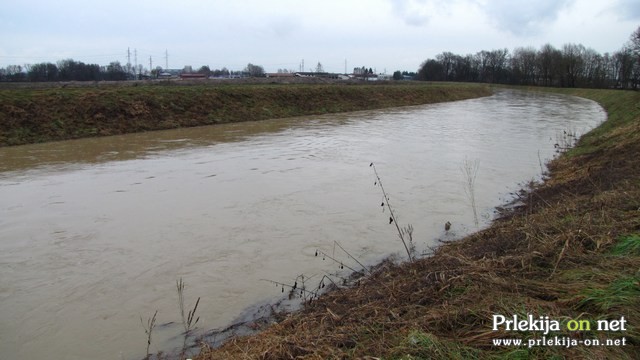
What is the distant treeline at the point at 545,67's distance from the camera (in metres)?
76.0

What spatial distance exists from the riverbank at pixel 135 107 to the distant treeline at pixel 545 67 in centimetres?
4723

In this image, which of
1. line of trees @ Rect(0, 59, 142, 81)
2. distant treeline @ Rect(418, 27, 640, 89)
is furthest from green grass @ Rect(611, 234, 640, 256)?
line of trees @ Rect(0, 59, 142, 81)

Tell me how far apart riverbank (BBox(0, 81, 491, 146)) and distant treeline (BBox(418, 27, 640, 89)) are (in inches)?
1859

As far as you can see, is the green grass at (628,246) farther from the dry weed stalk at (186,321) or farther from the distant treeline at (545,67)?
the distant treeline at (545,67)

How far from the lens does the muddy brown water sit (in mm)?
5336

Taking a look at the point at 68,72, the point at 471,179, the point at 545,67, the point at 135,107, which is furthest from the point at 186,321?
the point at 545,67

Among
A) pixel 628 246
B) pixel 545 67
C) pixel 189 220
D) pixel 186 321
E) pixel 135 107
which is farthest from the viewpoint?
pixel 545 67

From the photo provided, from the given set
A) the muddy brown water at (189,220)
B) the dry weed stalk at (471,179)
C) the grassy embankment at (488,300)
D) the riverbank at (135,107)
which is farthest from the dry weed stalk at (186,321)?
the riverbank at (135,107)

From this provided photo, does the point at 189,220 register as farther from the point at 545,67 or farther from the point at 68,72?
the point at 545,67

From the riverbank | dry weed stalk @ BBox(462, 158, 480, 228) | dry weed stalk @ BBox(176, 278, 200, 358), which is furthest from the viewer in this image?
the riverbank

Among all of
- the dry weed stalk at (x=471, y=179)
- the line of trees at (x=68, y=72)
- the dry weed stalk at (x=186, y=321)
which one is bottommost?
the dry weed stalk at (x=186, y=321)

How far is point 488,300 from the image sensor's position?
3.74 metres

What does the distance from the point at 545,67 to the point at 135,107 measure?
96.2m

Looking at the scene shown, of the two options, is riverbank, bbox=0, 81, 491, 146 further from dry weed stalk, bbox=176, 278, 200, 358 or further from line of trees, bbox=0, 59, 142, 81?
line of trees, bbox=0, 59, 142, 81
